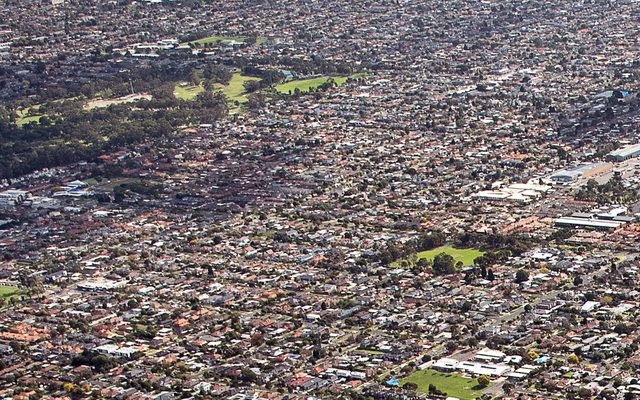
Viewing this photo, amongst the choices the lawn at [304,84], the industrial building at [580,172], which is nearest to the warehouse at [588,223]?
the industrial building at [580,172]

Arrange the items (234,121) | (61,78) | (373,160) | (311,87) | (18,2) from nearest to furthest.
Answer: (373,160) → (234,121) → (311,87) → (61,78) → (18,2)

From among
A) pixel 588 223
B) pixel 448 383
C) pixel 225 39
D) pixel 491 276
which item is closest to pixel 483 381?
pixel 448 383

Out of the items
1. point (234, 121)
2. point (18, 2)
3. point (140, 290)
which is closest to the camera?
point (140, 290)

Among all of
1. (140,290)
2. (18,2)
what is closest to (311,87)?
(140,290)

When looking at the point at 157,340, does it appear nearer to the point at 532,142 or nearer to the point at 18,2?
the point at 532,142

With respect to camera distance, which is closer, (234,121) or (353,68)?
(234,121)

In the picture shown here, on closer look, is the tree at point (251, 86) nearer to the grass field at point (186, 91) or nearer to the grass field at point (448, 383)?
the grass field at point (186, 91)

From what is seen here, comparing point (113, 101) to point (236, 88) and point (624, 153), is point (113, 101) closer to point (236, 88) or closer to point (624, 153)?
point (236, 88)
